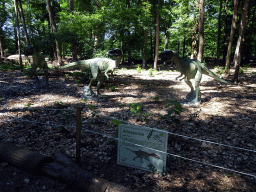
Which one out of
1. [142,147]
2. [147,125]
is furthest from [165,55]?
[142,147]

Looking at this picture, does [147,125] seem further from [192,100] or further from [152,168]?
[192,100]

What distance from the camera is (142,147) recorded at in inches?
99.5

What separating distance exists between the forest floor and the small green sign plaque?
243 millimetres

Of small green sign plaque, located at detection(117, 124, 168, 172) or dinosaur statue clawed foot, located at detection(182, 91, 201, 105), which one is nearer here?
small green sign plaque, located at detection(117, 124, 168, 172)

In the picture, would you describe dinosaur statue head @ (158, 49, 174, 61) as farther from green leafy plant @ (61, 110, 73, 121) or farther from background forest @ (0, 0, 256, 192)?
green leafy plant @ (61, 110, 73, 121)

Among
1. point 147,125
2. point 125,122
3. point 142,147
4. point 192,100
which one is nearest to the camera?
point 142,147

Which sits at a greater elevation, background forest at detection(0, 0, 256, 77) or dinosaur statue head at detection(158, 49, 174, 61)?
background forest at detection(0, 0, 256, 77)

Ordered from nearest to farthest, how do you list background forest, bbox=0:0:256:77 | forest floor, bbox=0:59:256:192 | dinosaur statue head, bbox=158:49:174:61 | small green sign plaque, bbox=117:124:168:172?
small green sign plaque, bbox=117:124:168:172
forest floor, bbox=0:59:256:192
dinosaur statue head, bbox=158:49:174:61
background forest, bbox=0:0:256:77

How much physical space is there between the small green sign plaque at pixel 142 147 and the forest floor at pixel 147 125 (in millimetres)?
243

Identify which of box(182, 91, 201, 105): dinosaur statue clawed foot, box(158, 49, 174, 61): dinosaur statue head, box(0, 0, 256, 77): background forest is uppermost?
box(0, 0, 256, 77): background forest

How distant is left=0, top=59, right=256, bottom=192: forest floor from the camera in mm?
2557

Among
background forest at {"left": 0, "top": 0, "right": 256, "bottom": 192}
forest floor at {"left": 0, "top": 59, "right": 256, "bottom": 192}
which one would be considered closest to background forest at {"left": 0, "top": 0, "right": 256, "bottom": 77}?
background forest at {"left": 0, "top": 0, "right": 256, "bottom": 192}

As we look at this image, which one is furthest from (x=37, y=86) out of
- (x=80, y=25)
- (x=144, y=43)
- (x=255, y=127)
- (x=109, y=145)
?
(x=144, y=43)

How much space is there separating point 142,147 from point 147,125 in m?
1.88
